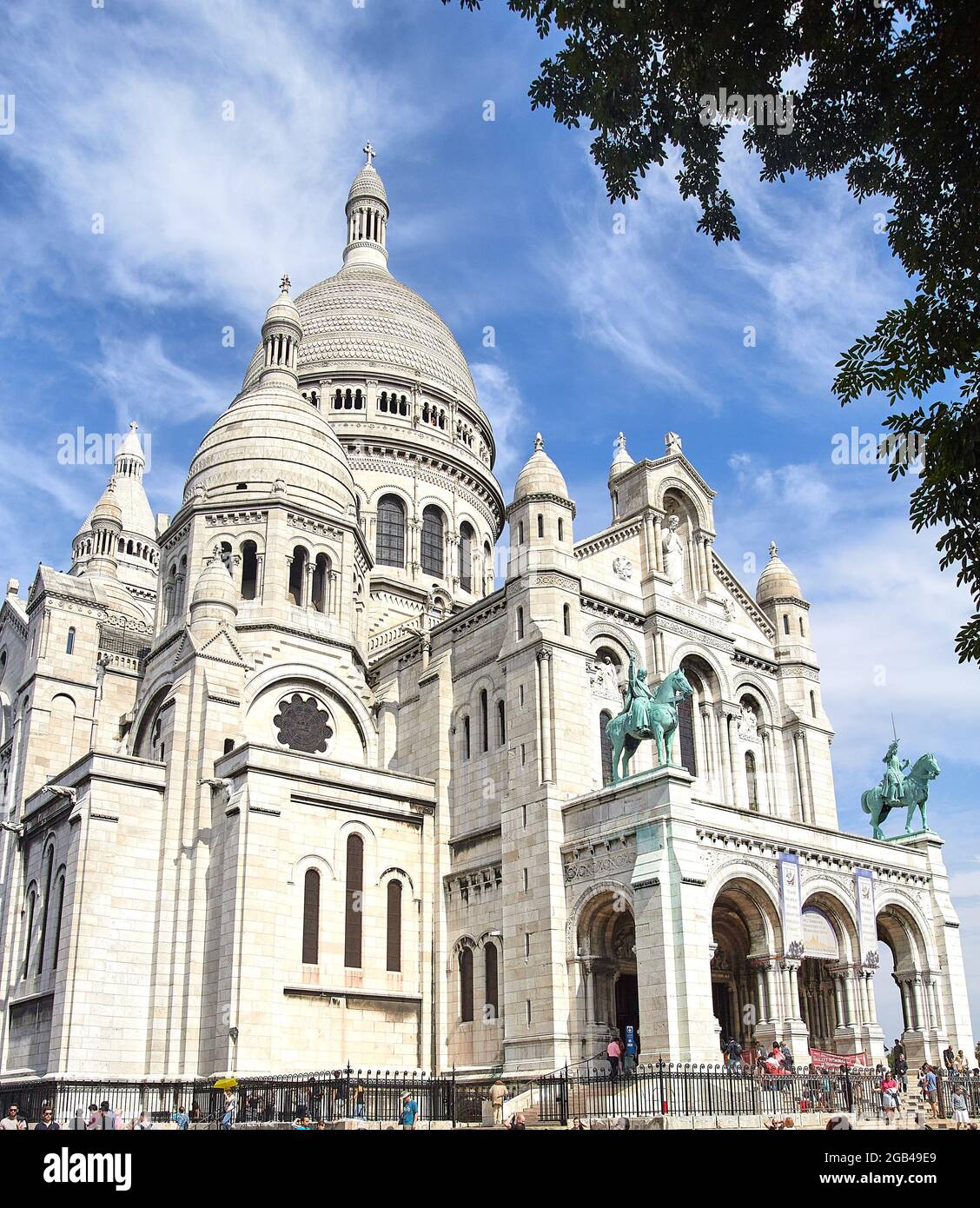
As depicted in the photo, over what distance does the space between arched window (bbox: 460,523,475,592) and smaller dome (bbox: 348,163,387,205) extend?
28.1 metres

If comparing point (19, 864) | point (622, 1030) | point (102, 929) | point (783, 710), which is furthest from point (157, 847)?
point (783, 710)

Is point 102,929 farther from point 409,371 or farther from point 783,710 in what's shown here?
point 409,371

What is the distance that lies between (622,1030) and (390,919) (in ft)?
30.1

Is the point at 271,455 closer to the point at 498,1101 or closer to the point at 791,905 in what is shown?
the point at 791,905

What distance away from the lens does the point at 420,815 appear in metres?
42.9

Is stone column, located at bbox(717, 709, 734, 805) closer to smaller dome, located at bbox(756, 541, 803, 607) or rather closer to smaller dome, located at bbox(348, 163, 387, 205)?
smaller dome, located at bbox(756, 541, 803, 607)

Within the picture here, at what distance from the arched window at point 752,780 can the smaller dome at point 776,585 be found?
7.36 m

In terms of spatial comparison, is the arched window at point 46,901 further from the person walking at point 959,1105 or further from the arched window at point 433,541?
the person walking at point 959,1105

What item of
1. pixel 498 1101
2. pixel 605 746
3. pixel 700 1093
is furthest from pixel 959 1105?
pixel 605 746

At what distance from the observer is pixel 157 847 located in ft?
129

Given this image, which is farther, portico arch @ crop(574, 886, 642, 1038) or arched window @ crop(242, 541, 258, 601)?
arched window @ crop(242, 541, 258, 601)

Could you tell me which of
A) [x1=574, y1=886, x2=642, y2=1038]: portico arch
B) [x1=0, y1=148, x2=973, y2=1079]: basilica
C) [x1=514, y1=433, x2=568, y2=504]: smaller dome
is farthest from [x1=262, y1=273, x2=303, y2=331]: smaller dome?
[x1=574, y1=886, x2=642, y2=1038]: portico arch

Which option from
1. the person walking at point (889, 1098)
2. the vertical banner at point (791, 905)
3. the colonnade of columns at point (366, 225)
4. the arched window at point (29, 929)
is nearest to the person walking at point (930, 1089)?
the person walking at point (889, 1098)

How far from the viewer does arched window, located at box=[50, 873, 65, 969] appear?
37981 mm
